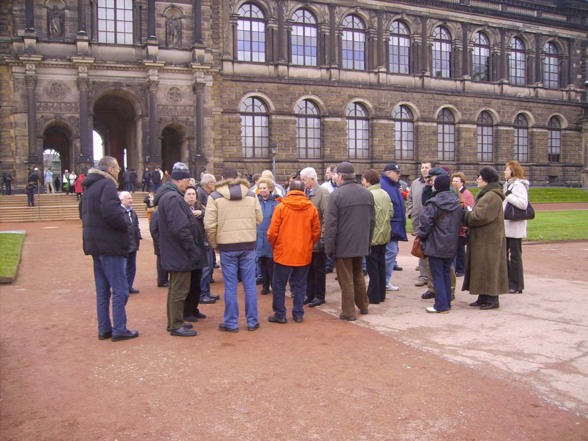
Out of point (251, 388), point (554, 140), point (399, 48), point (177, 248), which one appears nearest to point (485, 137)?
point (554, 140)

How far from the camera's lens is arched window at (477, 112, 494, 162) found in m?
39.3

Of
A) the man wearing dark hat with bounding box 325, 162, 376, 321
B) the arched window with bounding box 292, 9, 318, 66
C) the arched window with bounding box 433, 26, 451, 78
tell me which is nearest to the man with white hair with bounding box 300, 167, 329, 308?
the man wearing dark hat with bounding box 325, 162, 376, 321

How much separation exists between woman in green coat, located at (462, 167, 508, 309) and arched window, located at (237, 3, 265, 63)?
87.8 feet

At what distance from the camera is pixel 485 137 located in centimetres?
3962

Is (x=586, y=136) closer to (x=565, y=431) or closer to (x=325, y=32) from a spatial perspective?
(x=325, y=32)

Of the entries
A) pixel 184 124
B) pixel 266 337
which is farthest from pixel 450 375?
pixel 184 124

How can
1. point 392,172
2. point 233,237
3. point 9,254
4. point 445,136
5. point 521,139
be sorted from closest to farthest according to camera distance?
1. point 233,237
2. point 392,172
3. point 9,254
4. point 445,136
5. point 521,139

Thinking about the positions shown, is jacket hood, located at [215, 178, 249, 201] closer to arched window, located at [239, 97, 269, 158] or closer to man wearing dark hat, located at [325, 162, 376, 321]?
man wearing dark hat, located at [325, 162, 376, 321]

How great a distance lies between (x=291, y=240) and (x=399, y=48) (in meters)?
31.9

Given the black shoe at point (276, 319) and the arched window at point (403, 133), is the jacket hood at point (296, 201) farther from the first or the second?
the arched window at point (403, 133)

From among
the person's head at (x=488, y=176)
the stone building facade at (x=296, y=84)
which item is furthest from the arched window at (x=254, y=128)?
the person's head at (x=488, y=176)

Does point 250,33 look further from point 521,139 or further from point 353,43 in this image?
point 521,139

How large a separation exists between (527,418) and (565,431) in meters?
0.28

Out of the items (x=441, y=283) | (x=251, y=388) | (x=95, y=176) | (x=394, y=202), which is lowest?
(x=251, y=388)
